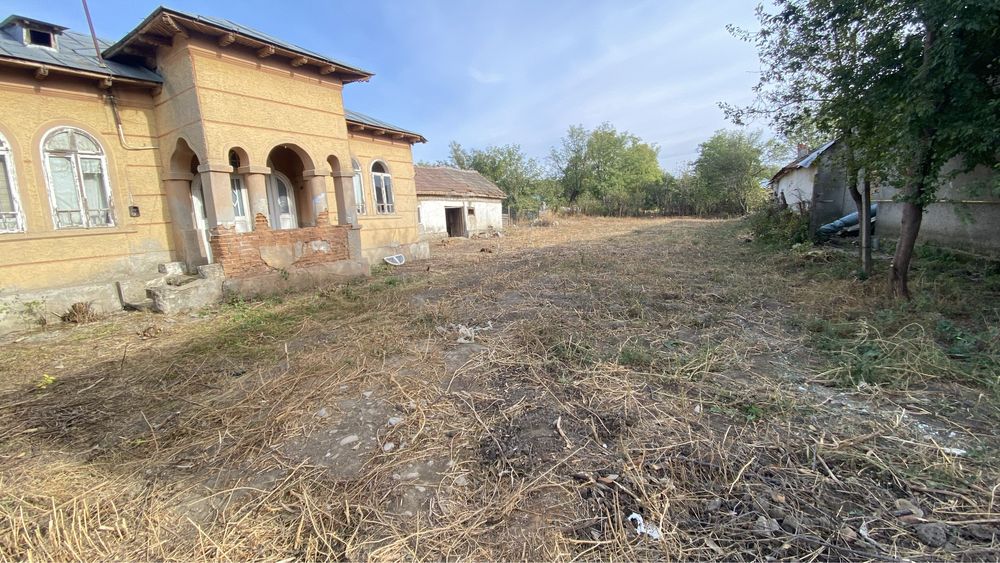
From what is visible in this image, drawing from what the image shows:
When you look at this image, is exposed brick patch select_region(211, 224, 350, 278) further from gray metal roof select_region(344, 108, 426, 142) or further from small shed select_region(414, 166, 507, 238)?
small shed select_region(414, 166, 507, 238)

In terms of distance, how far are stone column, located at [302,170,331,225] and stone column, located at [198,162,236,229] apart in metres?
1.87

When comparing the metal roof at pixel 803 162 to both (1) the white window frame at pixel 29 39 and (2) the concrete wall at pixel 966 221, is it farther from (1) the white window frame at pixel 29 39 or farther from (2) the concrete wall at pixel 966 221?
(1) the white window frame at pixel 29 39

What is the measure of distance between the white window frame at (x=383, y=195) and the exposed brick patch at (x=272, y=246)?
310 cm

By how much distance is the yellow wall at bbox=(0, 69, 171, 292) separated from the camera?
20.6ft

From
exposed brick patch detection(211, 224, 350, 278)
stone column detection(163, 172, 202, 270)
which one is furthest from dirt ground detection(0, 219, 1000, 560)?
stone column detection(163, 172, 202, 270)

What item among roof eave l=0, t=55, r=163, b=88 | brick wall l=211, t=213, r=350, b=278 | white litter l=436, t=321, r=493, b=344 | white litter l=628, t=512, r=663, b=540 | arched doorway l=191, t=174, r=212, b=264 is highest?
roof eave l=0, t=55, r=163, b=88

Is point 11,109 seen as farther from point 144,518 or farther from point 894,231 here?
point 894,231

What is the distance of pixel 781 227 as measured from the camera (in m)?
11.6

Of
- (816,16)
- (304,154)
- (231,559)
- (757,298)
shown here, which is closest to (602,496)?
(231,559)

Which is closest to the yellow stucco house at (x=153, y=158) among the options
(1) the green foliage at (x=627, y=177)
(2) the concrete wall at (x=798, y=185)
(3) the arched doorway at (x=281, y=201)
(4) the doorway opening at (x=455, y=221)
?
(3) the arched doorway at (x=281, y=201)

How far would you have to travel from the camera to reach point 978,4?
3518 mm

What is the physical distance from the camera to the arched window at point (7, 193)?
616cm

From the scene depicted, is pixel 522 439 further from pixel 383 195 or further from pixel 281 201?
pixel 383 195

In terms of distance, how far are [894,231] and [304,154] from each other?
1403 cm
